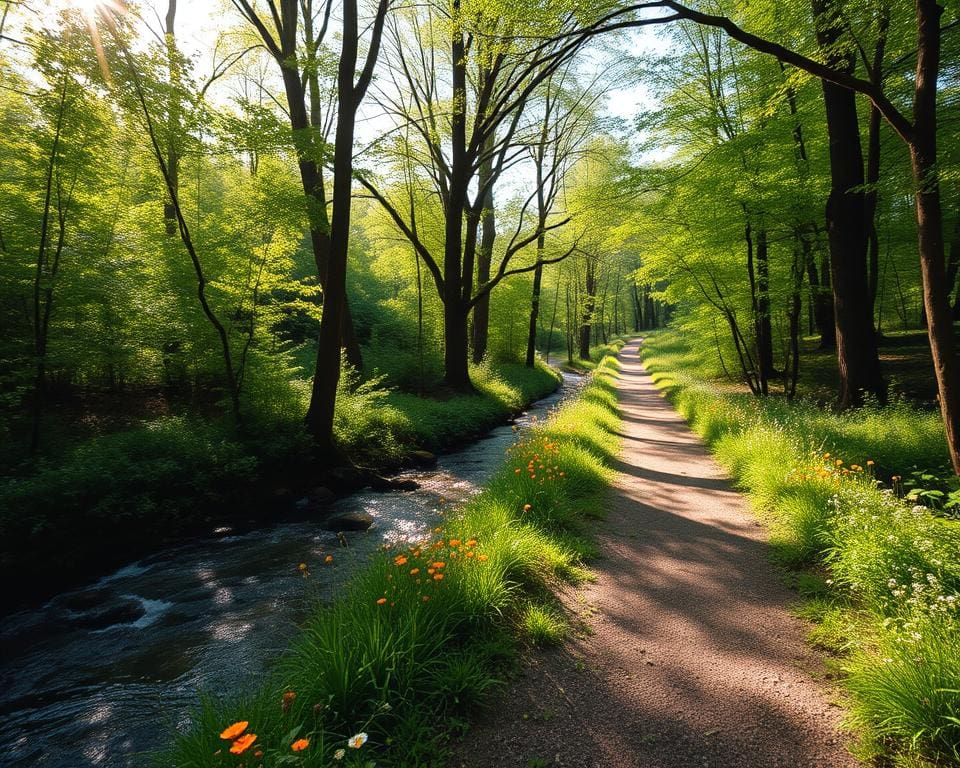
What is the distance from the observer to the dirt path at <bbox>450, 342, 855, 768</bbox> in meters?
2.26

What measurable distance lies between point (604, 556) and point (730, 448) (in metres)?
4.58

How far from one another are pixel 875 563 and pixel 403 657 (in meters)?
3.58

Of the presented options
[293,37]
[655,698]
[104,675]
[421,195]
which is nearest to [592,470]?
[655,698]

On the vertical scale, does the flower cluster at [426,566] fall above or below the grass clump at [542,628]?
above

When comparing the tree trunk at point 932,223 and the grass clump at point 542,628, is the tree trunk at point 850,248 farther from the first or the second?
the grass clump at point 542,628

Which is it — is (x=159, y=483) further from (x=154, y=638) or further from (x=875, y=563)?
(x=875, y=563)

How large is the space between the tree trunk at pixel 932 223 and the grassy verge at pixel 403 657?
12.8ft

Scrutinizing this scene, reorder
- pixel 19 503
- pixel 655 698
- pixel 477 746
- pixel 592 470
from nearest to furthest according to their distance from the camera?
pixel 477 746 → pixel 655 698 → pixel 19 503 → pixel 592 470

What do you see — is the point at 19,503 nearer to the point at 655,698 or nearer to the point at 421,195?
the point at 655,698

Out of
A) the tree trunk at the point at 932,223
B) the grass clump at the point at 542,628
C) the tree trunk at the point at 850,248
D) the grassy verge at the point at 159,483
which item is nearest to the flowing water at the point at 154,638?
the grassy verge at the point at 159,483

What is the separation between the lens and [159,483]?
706cm

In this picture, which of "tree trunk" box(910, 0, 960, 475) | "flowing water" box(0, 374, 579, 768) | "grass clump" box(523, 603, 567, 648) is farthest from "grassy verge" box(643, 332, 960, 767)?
"flowing water" box(0, 374, 579, 768)

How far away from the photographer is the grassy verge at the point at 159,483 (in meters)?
5.72

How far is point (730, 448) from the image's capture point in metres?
7.82
